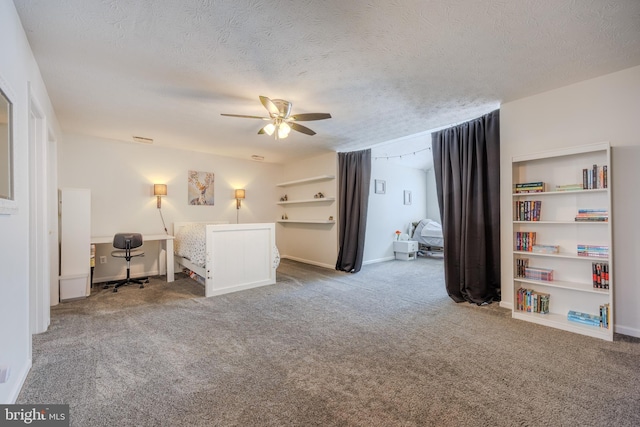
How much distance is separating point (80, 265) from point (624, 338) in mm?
5934

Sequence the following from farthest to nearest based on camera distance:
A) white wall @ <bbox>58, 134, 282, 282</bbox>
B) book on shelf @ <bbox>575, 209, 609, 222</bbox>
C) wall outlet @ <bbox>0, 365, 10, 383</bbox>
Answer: white wall @ <bbox>58, 134, 282, 282</bbox> → book on shelf @ <bbox>575, 209, 609, 222</bbox> → wall outlet @ <bbox>0, 365, 10, 383</bbox>

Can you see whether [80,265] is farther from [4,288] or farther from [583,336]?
[583,336]

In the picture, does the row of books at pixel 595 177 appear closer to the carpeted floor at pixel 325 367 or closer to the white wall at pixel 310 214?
the carpeted floor at pixel 325 367

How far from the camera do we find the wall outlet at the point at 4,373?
4.57 ft

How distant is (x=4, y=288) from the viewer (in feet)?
4.80

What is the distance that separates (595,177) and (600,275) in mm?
892

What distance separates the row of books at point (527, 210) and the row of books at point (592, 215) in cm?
32

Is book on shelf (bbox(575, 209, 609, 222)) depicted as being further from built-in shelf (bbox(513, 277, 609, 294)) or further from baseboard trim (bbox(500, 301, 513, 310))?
baseboard trim (bbox(500, 301, 513, 310))

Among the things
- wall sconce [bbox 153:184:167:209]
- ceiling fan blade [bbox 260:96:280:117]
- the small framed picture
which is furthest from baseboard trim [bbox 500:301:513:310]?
wall sconce [bbox 153:184:167:209]

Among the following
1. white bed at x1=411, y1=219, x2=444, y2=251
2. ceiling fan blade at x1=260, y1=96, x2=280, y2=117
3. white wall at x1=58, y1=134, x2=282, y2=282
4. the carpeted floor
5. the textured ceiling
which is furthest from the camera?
white bed at x1=411, y1=219, x2=444, y2=251

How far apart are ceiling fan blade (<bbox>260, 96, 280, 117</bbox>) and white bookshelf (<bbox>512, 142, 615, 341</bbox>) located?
8.53 feet

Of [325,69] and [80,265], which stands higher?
[325,69]

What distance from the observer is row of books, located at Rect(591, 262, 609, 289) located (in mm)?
2463

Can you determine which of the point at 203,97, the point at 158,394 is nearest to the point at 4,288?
the point at 158,394
